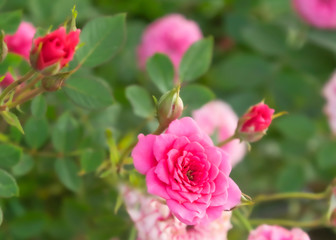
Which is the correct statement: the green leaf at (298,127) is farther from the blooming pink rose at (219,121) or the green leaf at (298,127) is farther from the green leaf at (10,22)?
the green leaf at (10,22)

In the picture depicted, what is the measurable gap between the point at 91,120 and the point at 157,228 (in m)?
0.29

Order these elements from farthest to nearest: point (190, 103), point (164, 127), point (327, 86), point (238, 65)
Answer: point (238, 65) < point (327, 86) < point (190, 103) < point (164, 127)

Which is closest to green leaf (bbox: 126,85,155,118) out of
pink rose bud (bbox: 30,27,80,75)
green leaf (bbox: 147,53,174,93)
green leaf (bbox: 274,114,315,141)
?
green leaf (bbox: 147,53,174,93)

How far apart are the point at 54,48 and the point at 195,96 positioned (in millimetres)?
280

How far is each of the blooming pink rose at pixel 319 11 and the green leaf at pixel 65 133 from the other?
0.52 m

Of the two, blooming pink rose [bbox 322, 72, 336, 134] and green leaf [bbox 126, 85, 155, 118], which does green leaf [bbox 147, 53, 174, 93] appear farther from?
blooming pink rose [bbox 322, 72, 336, 134]

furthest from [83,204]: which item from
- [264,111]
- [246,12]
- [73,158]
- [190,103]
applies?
[246,12]

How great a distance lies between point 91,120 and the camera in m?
0.79

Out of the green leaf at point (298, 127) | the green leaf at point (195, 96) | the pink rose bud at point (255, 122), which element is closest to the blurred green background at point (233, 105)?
the green leaf at point (298, 127)

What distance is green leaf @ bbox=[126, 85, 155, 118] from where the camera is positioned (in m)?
0.65

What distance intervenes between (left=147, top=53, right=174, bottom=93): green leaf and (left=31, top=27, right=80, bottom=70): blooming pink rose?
240mm

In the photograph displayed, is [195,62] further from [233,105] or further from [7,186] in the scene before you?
[233,105]

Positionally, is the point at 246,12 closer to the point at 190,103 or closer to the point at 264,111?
the point at 190,103

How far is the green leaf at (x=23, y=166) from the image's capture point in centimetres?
60
